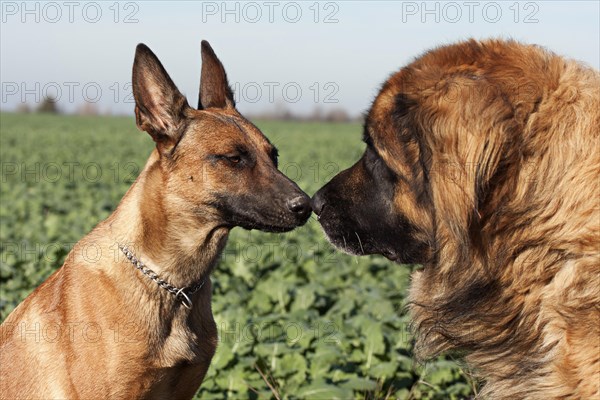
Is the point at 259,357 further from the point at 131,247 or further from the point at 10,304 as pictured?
the point at 10,304

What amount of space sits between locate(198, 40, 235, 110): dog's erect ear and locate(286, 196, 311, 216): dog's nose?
975 millimetres

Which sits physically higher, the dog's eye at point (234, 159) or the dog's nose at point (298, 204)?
the dog's eye at point (234, 159)

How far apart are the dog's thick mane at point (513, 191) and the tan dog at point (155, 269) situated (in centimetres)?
172

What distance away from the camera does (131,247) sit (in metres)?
4.57

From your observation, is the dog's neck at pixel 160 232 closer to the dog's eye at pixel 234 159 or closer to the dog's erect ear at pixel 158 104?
the dog's erect ear at pixel 158 104

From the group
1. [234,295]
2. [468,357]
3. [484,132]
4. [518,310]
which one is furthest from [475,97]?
[234,295]

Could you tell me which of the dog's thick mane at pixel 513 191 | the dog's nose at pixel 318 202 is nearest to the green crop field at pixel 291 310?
the dog's nose at pixel 318 202

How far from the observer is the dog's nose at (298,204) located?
4.78 metres

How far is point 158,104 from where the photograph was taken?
15.9ft

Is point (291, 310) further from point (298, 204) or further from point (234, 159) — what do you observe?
point (234, 159)

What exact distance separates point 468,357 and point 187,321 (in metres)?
1.85

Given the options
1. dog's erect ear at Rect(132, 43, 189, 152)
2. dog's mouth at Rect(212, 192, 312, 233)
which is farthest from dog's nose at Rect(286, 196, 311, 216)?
dog's erect ear at Rect(132, 43, 189, 152)

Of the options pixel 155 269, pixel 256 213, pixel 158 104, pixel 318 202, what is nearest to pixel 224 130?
pixel 158 104

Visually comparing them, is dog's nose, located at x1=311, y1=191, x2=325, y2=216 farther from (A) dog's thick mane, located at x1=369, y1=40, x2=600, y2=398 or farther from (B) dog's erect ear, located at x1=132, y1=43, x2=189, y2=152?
(B) dog's erect ear, located at x1=132, y1=43, x2=189, y2=152
